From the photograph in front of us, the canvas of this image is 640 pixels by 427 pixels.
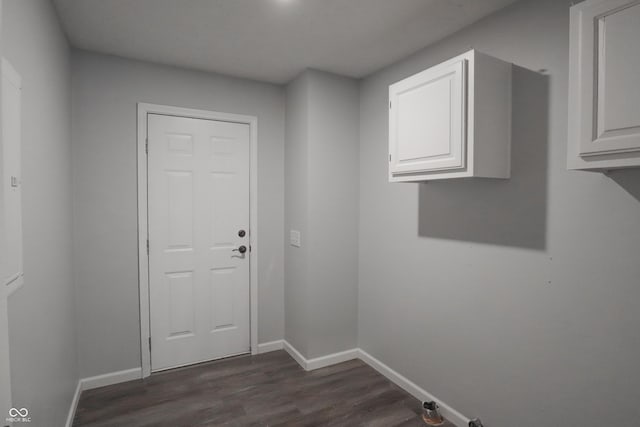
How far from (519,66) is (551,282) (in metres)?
1.18

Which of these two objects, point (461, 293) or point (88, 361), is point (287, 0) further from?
point (88, 361)

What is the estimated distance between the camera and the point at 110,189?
8.93 ft

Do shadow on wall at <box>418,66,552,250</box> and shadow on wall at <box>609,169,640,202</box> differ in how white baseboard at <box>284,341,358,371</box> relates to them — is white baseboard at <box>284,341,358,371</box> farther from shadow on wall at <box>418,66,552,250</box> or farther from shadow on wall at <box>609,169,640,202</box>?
shadow on wall at <box>609,169,640,202</box>

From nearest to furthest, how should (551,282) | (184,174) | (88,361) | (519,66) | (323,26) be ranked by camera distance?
(551,282) → (519,66) → (323,26) → (88,361) → (184,174)

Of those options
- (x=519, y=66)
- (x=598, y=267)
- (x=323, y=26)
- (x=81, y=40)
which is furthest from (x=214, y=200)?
(x=598, y=267)

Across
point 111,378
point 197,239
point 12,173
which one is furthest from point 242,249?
point 12,173

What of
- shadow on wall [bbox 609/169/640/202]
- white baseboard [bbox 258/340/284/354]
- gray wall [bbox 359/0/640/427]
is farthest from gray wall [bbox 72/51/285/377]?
shadow on wall [bbox 609/169/640/202]

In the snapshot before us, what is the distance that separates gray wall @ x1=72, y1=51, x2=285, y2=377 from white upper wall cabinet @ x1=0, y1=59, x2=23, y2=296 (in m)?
1.31

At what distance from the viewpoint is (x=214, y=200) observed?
10.2 feet

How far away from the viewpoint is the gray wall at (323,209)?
3.01 m

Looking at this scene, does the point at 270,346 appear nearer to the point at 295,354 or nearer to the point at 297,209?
the point at 295,354

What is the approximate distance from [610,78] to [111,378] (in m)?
3.57

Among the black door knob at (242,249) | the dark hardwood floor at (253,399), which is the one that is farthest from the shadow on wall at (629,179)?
the black door knob at (242,249)

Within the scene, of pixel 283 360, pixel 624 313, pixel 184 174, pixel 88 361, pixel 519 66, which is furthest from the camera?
pixel 283 360
